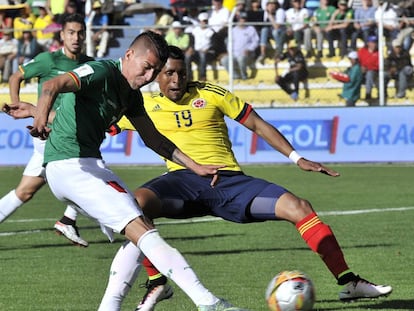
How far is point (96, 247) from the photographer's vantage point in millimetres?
12500

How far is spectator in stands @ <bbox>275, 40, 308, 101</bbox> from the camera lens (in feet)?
81.0

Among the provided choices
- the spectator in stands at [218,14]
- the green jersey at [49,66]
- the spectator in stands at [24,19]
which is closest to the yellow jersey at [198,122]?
the green jersey at [49,66]

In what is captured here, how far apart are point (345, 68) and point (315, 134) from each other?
1.95 metres

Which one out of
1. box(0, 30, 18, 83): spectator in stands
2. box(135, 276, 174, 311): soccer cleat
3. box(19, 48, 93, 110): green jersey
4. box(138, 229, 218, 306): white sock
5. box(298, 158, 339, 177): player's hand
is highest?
box(19, 48, 93, 110): green jersey

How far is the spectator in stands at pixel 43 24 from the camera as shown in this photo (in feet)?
84.9

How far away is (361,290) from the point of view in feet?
27.2

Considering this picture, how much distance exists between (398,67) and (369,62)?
64 centimetres

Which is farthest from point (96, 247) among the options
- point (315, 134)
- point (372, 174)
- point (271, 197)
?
point (315, 134)

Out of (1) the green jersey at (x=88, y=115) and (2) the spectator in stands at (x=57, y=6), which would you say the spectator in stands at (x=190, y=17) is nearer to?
(2) the spectator in stands at (x=57, y=6)

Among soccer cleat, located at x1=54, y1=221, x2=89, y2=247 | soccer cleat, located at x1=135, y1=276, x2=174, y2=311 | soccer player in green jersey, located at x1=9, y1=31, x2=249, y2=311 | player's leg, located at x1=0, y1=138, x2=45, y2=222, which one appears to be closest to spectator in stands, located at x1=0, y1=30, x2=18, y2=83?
player's leg, located at x1=0, y1=138, x2=45, y2=222

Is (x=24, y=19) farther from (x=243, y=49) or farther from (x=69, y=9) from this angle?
(x=243, y=49)

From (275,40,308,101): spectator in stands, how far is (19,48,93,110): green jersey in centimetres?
1277

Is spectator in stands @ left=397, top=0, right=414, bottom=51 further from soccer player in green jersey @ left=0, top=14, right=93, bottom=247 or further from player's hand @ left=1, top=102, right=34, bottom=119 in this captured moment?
player's hand @ left=1, top=102, right=34, bottom=119

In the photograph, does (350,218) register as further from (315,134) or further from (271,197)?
(315,134)
